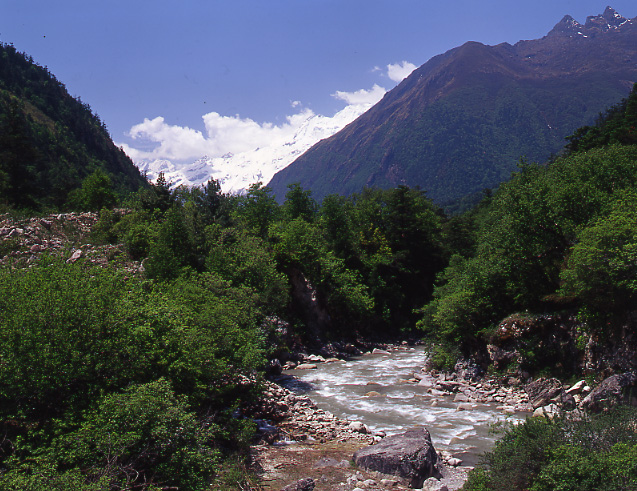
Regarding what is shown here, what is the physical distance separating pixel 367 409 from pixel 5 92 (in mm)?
133897

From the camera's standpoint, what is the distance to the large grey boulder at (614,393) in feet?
46.1

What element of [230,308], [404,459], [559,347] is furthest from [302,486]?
[559,347]

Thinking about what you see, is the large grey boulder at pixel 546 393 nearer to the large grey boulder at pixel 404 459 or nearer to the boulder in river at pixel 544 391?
the boulder in river at pixel 544 391

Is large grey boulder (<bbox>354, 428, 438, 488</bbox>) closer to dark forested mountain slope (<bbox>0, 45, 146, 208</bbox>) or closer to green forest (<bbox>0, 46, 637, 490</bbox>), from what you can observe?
green forest (<bbox>0, 46, 637, 490</bbox>)

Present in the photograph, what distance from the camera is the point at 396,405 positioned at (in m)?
20.4

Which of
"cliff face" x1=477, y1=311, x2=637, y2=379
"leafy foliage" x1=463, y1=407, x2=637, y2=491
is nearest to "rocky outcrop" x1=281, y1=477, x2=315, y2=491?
"leafy foliage" x1=463, y1=407, x2=637, y2=491

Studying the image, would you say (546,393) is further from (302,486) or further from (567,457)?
(302,486)

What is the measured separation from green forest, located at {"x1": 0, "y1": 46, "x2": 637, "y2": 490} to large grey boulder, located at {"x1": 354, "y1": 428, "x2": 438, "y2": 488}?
1.67m

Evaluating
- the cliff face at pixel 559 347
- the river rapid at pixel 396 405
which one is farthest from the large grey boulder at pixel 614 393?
the river rapid at pixel 396 405

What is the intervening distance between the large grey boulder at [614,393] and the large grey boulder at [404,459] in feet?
21.1

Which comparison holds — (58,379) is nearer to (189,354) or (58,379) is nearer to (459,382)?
(189,354)

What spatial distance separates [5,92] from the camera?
362 feet

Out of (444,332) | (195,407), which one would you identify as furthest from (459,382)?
(195,407)

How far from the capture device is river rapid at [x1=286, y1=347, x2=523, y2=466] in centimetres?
1562
